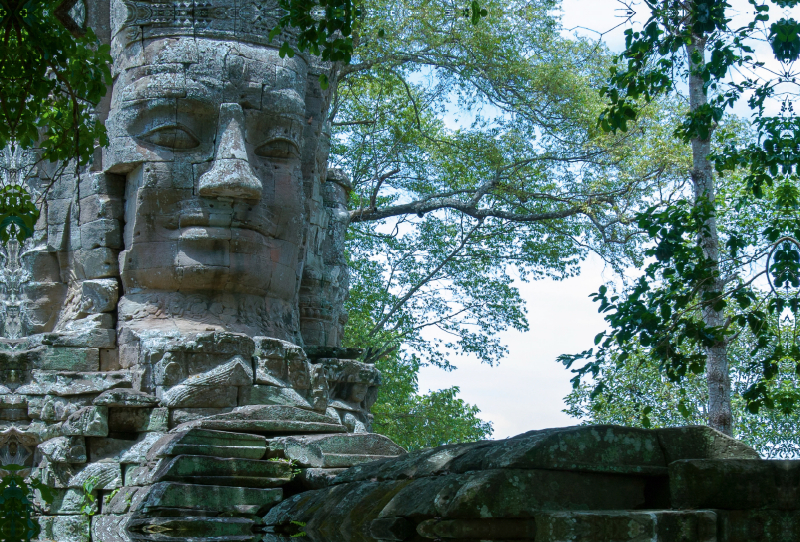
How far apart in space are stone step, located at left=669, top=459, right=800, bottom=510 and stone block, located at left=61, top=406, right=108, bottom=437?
4744mm

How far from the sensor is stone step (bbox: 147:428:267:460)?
20.6 feet

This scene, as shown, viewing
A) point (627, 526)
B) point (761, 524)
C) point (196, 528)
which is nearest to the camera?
point (627, 526)

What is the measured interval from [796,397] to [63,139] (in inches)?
218

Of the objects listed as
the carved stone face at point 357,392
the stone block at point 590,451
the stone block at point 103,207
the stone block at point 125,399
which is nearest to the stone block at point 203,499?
the stone block at point 125,399

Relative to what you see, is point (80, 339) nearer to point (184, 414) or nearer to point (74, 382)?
point (74, 382)

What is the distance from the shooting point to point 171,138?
794 centimetres

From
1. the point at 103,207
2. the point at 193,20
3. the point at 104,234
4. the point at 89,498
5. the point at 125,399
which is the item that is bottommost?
the point at 89,498

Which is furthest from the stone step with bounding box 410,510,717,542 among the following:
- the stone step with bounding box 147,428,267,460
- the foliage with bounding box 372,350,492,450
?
the foliage with bounding box 372,350,492,450

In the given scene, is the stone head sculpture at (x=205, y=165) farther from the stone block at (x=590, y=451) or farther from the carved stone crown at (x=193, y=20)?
the stone block at (x=590, y=451)

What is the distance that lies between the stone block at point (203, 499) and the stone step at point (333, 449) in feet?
1.41

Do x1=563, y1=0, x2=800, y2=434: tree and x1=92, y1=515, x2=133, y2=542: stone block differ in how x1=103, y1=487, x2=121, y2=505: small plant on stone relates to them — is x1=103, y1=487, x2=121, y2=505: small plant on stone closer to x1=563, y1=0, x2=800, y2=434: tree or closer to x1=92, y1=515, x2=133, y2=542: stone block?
x1=92, y1=515, x2=133, y2=542: stone block

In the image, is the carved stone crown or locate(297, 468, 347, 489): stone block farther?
the carved stone crown

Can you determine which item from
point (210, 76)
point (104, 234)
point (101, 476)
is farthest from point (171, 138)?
point (101, 476)

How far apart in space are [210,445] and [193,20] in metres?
3.80
